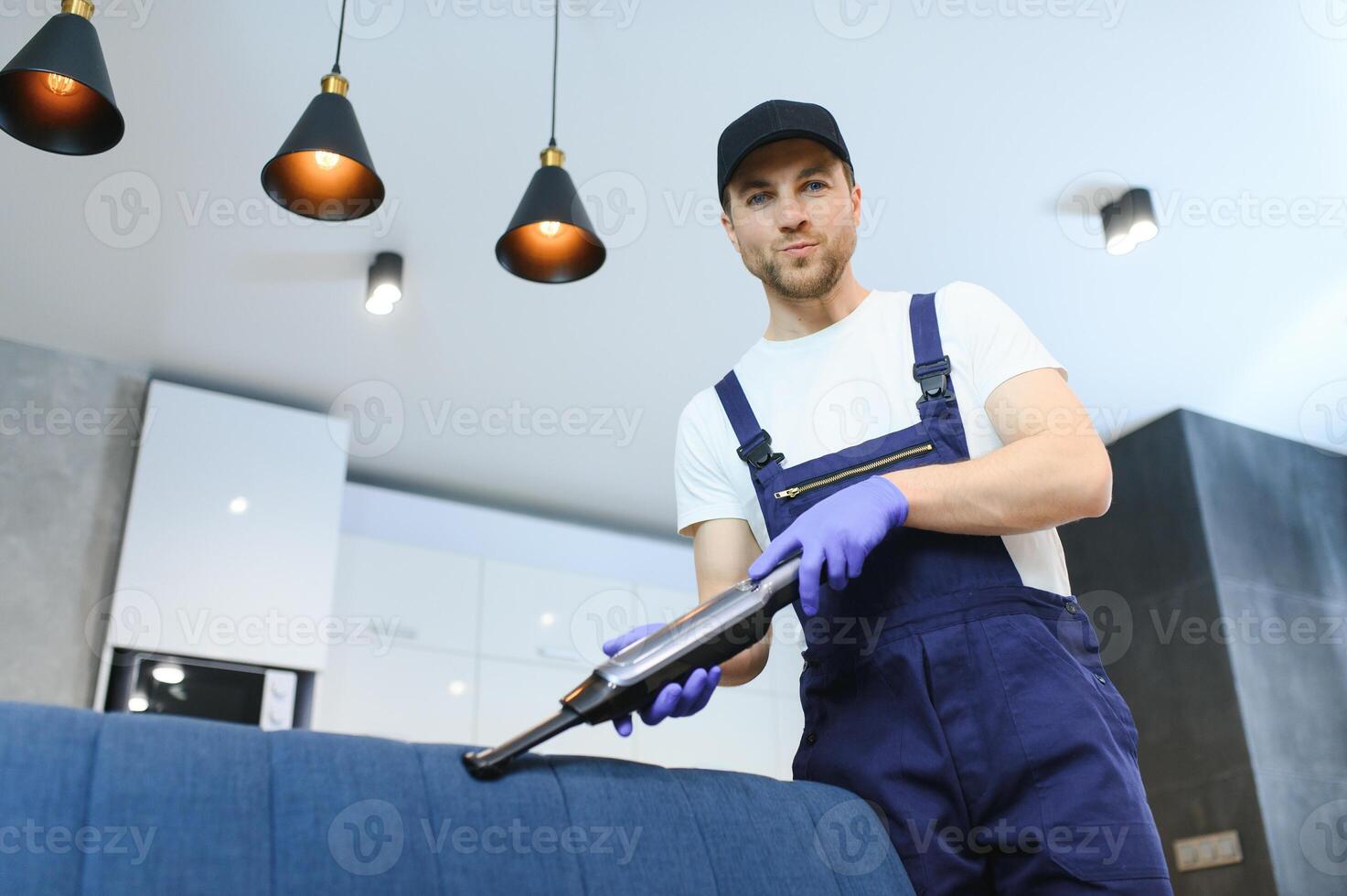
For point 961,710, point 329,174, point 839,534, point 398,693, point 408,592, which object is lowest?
point 961,710

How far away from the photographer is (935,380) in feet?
3.78

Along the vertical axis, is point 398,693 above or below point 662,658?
above

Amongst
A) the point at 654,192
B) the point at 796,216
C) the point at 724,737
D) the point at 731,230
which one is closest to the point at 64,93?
the point at 731,230

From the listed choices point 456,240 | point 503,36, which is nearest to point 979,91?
point 503,36

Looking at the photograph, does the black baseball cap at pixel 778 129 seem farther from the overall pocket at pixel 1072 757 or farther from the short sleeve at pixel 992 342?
the overall pocket at pixel 1072 757

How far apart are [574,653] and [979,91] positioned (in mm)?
2412

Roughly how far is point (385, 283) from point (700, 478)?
75.1 inches

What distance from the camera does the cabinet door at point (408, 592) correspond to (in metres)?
3.80

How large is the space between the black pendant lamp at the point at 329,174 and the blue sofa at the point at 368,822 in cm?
132

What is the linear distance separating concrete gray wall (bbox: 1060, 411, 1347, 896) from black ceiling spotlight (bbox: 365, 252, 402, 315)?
2525 mm

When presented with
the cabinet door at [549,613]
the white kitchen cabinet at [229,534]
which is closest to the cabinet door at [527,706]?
the cabinet door at [549,613]

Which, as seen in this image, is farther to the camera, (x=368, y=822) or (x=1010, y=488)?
A: (x=1010, y=488)

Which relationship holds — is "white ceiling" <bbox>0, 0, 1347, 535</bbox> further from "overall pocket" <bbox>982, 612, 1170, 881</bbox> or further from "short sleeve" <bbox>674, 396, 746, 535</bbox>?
"overall pocket" <bbox>982, 612, 1170, 881</bbox>

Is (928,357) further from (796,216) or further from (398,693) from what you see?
(398,693)
